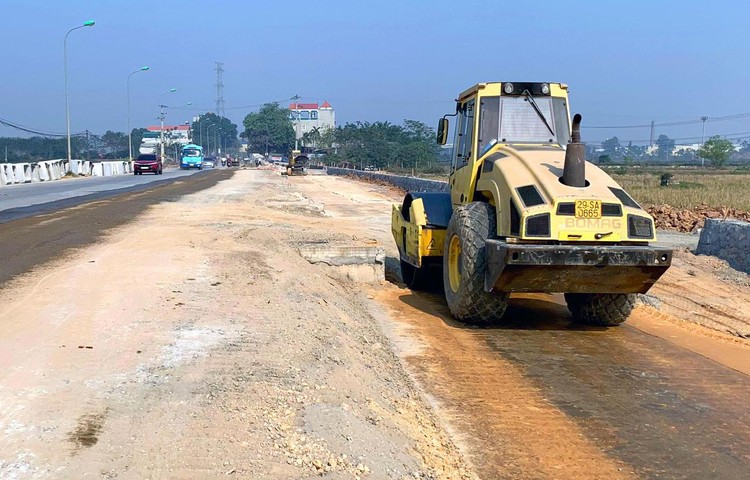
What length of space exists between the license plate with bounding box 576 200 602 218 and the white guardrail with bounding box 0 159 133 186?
33967 mm

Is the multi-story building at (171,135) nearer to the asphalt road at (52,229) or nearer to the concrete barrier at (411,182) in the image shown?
the concrete barrier at (411,182)

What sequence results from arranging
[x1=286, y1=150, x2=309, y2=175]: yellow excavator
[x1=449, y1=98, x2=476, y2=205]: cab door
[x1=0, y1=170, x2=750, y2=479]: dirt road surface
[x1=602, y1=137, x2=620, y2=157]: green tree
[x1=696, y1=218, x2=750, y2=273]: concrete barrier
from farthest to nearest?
[x1=602, y1=137, x2=620, y2=157]: green tree → [x1=286, y1=150, x2=309, y2=175]: yellow excavator → [x1=696, y1=218, x2=750, y2=273]: concrete barrier → [x1=449, y1=98, x2=476, y2=205]: cab door → [x1=0, y1=170, x2=750, y2=479]: dirt road surface

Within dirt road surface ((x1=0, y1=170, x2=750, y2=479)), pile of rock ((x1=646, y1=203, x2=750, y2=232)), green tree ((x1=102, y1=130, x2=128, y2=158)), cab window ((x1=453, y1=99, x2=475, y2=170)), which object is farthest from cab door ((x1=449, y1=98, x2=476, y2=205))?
green tree ((x1=102, y1=130, x2=128, y2=158))

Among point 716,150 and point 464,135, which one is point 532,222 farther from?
point 716,150

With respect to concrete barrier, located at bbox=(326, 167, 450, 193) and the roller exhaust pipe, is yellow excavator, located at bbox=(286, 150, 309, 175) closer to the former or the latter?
concrete barrier, located at bbox=(326, 167, 450, 193)

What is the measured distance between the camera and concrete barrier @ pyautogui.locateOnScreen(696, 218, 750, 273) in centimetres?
1341

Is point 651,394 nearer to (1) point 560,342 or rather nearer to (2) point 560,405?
(2) point 560,405

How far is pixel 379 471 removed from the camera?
4176mm

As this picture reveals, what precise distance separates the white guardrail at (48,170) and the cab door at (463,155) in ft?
102

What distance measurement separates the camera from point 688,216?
20031mm

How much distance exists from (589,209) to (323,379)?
3.69 meters

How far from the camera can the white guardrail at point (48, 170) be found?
37094 mm

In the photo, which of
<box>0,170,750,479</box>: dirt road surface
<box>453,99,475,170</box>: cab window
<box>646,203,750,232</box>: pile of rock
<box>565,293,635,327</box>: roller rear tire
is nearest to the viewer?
<box>0,170,750,479</box>: dirt road surface

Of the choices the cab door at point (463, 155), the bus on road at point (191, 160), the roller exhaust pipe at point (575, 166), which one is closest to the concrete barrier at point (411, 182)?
the cab door at point (463, 155)
